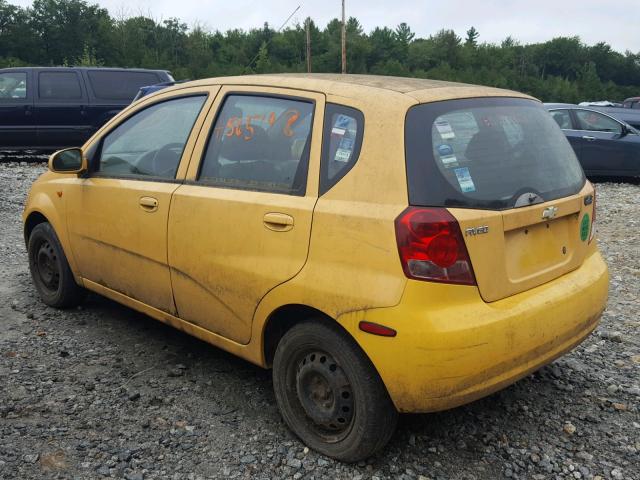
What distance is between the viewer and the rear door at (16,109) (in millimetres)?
12484

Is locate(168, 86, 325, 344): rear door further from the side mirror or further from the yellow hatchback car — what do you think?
the side mirror

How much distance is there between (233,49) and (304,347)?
4804 cm

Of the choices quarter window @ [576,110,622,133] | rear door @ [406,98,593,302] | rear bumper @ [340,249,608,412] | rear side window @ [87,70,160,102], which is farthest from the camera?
rear side window @ [87,70,160,102]

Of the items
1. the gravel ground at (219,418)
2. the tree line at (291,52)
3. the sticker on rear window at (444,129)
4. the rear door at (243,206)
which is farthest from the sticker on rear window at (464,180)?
the tree line at (291,52)

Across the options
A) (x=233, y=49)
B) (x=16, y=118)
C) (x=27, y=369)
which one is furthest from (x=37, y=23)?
(x=27, y=369)

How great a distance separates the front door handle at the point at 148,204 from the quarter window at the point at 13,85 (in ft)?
34.2

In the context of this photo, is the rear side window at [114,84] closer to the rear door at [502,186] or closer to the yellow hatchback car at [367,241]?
the yellow hatchback car at [367,241]

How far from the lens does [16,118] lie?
12.5 m

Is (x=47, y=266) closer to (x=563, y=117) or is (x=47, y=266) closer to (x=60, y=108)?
(x=60, y=108)

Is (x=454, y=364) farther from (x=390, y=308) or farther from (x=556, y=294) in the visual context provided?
(x=556, y=294)

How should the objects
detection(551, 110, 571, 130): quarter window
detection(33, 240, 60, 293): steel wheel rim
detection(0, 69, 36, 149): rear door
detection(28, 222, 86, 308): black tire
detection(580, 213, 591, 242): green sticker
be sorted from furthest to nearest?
detection(0, 69, 36, 149): rear door → detection(551, 110, 571, 130): quarter window → detection(33, 240, 60, 293): steel wheel rim → detection(28, 222, 86, 308): black tire → detection(580, 213, 591, 242): green sticker

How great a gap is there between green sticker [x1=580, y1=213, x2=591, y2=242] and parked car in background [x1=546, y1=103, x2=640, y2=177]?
917 centimetres

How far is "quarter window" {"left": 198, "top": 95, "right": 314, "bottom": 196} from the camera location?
9.83 ft

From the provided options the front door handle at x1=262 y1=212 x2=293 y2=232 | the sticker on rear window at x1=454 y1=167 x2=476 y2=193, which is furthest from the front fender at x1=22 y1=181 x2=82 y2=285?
the sticker on rear window at x1=454 y1=167 x2=476 y2=193
